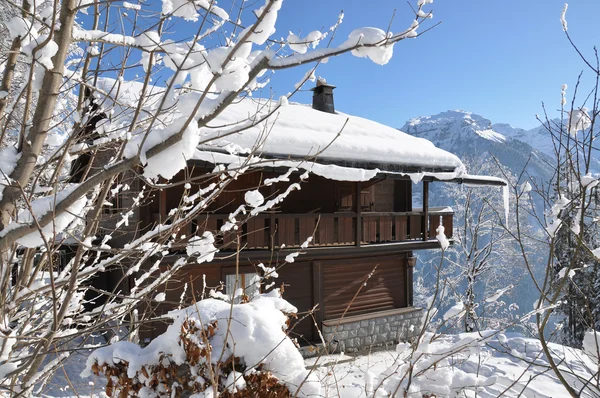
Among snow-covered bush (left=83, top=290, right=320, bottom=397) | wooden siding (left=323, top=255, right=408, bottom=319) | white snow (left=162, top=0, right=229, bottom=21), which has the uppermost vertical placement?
white snow (left=162, top=0, right=229, bottom=21)

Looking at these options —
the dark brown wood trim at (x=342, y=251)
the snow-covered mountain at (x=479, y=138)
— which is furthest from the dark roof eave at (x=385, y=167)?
the snow-covered mountain at (x=479, y=138)

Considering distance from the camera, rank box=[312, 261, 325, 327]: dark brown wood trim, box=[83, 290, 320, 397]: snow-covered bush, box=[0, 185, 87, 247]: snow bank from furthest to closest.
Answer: box=[312, 261, 325, 327]: dark brown wood trim
box=[83, 290, 320, 397]: snow-covered bush
box=[0, 185, 87, 247]: snow bank

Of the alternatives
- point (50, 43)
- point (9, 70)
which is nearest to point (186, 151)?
point (50, 43)

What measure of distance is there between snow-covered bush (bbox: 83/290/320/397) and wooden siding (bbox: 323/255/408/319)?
293 inches

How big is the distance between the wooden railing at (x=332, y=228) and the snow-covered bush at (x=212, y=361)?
4936 millimetres

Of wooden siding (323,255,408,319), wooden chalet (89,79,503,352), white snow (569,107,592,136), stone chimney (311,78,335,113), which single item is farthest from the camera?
stone chimney (311,78,335,113)

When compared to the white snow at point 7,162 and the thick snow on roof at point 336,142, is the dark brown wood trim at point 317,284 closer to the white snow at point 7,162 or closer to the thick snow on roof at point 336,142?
the thick snow on roof at point 336,142

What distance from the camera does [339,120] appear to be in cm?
1351

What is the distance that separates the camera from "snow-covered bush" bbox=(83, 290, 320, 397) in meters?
2.70

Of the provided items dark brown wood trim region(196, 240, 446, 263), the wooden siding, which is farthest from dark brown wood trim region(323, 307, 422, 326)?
dark brown wood trim region(196, 240, 446, 263)

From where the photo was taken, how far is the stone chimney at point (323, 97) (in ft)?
49.8

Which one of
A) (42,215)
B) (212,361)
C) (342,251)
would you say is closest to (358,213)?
(342,251)

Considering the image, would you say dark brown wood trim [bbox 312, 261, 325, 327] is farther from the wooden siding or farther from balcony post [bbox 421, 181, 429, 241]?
balcony post [bbox 421, 181, 429, 241]

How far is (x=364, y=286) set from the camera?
11.3m
